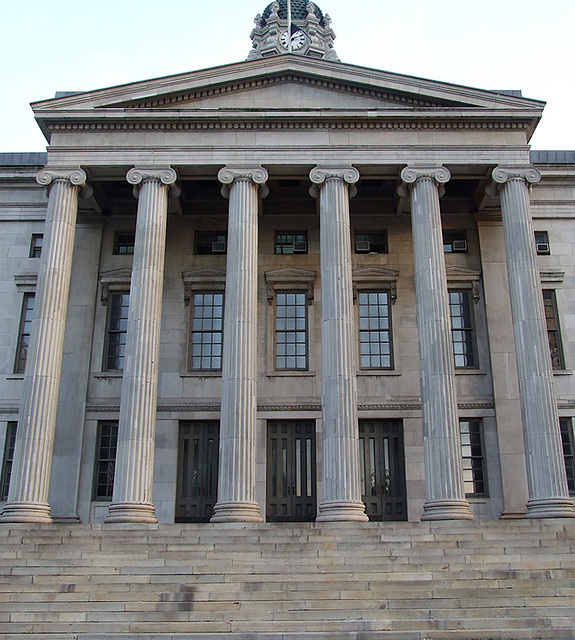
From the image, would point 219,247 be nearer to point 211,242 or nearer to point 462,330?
point 211,242

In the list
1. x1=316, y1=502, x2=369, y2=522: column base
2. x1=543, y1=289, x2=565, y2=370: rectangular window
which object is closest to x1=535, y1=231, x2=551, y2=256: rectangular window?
x1=543, y1=289, x2=565, y2=370: rectangular window

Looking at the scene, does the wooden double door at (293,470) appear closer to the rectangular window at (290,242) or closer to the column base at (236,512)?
the column base at (236,512)

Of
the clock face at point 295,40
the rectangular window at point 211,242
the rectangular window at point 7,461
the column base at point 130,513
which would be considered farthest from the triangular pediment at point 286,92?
the clock face at point 295,40

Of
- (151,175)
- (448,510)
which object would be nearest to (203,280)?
(151,175)

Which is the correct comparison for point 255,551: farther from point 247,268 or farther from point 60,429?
point 60,429

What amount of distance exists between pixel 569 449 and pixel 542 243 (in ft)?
27.5

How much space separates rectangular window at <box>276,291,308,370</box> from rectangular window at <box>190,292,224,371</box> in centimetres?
228

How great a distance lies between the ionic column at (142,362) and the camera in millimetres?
23016

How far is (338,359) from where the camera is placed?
2436 centimetres

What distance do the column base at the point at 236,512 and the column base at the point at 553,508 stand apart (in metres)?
8.42

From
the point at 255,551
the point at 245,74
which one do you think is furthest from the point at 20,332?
the point at 255,551

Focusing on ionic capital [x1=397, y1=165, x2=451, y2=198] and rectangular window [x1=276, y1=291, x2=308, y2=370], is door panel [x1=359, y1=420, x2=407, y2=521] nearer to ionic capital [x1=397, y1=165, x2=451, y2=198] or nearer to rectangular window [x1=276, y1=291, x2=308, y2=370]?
rectangular window [x1=276, y1=291, x2=308, y2=370]

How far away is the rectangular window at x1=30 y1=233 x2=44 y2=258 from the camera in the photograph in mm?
31250

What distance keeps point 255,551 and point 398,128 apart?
15849mm
